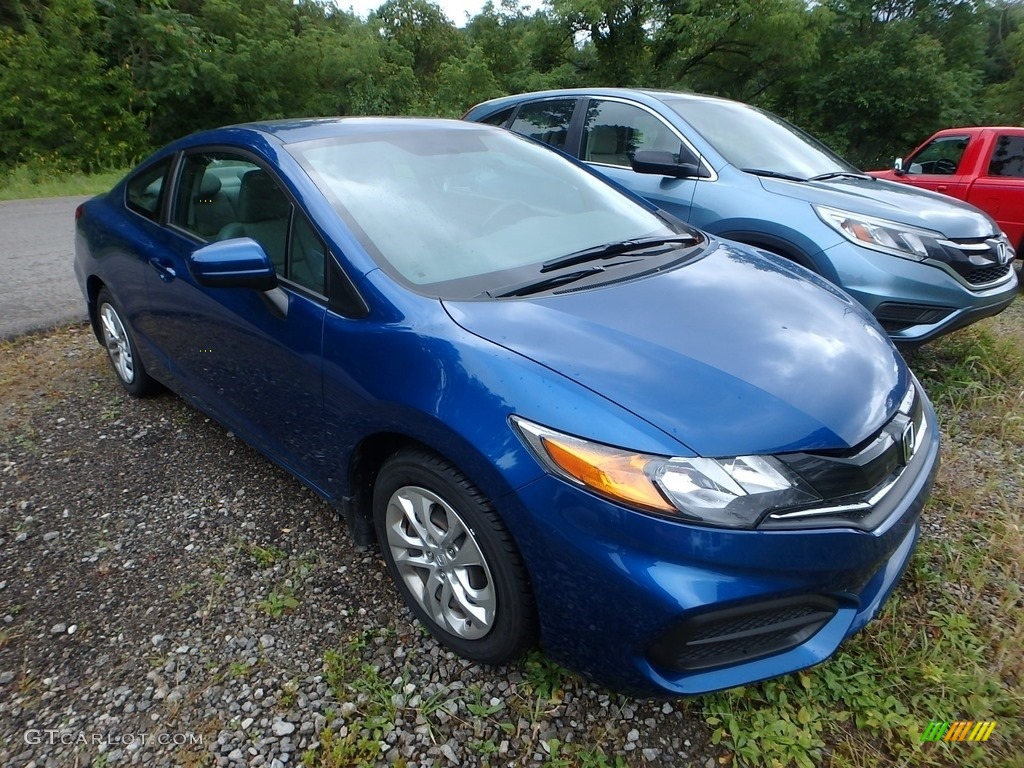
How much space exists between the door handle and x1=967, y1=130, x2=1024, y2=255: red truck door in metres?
7.02

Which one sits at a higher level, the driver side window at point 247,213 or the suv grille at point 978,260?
the driver side window at point 247,213

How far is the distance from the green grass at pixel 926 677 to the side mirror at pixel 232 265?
1833mm

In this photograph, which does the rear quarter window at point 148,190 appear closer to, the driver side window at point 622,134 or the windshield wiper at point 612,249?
the windshield wiper at point 612,249

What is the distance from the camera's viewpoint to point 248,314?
239cm

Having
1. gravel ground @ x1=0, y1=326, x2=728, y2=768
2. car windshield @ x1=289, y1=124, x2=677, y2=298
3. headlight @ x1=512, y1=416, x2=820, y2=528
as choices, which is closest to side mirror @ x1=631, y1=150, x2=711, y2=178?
car windshield @ x1=289, y1=124, x2=677, y2=298

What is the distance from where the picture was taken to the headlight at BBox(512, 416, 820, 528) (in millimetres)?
1489

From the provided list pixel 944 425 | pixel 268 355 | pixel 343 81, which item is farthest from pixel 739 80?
pixel 268 355

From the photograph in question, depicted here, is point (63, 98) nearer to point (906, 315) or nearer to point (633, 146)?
point (633, 146)

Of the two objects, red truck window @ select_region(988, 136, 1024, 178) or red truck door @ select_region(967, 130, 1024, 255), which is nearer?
red truck door @ select_region(967, 130, 1024, 255)

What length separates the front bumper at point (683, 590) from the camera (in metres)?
1.48

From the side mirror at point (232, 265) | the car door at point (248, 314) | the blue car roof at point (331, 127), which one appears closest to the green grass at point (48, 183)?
the car door at point (248, 314)

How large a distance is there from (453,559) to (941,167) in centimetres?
751

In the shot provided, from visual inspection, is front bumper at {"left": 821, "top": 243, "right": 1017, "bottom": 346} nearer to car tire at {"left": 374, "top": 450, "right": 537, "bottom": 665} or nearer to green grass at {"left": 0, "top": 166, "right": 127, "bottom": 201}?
car tire at {"left": 374, "top": 450, "right": 537, "bottom": 665}

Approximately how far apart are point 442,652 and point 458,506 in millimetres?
572
